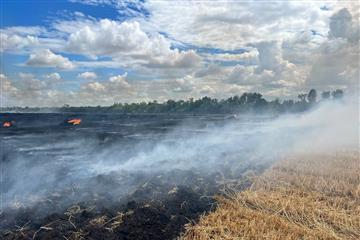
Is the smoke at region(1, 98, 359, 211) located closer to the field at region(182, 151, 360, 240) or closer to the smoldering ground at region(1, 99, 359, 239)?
the smoldering ground at region(1, 99, 359, 239)

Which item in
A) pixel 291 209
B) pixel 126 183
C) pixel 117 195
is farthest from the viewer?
pixel 126 183

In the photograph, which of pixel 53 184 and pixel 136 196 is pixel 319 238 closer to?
pixel 136 196

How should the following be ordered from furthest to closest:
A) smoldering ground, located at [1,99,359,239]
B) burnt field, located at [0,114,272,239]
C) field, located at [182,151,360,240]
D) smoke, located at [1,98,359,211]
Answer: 1. smoke, located at [1,98,359,211]
2. smoldering ground, located at [1,99,359,239]
3. burnt field, located at [0,114,272,239]
4. field, located at [182,151,360,240]

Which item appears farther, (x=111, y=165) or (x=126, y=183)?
(x=111, y=165)

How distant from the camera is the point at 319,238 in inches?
332

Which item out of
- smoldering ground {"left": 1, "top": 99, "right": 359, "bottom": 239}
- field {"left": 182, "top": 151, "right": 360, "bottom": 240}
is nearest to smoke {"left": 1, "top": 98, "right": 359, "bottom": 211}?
smoldering ground {"left": 1, "top": 99, "right": 359, "bottom": 239}

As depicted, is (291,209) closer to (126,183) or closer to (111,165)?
A: (126,183)

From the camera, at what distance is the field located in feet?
28.5

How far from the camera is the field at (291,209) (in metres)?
8.69

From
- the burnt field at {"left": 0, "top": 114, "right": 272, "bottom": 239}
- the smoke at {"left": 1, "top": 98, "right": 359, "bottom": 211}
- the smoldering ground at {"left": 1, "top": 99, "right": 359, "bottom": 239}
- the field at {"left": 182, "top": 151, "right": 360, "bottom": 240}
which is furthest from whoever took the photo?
the smoke at {"left": 1, "top": 98, "right": 359, "bottom": 211}

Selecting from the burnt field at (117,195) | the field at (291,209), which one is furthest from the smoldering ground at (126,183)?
the field at (291,209)

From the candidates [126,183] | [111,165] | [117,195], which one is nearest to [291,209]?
[117,195]

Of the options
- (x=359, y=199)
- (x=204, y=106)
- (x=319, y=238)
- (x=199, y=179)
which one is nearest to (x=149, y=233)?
(x=319, y=238)

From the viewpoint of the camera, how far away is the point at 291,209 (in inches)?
405
